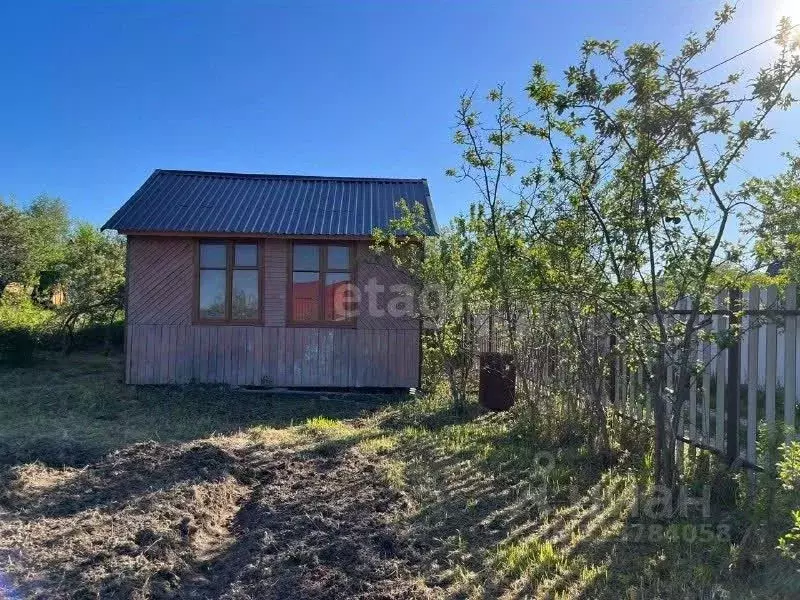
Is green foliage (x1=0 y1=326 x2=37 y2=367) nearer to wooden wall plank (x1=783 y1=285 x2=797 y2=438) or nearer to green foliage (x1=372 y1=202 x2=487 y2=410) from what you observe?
green foliage (x1=372 y1=202 x2=487 y2=410)

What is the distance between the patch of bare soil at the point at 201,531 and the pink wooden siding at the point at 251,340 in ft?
15.1

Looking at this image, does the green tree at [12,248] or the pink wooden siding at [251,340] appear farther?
the green tree at [12,248]

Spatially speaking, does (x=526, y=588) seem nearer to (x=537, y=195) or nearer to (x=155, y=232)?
(x=537, y=195)

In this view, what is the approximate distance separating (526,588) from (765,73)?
3646 mm

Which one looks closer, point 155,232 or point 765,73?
point 765,73

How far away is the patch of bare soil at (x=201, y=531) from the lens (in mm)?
3492

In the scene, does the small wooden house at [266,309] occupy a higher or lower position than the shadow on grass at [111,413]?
higher

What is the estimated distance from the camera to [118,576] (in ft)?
11.6

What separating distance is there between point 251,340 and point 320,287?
1.61 meters

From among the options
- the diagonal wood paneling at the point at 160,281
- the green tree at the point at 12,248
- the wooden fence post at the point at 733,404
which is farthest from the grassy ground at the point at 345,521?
the green tree at the point at 12,248

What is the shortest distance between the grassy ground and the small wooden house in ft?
9.82

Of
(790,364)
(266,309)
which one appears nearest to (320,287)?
(266,309)

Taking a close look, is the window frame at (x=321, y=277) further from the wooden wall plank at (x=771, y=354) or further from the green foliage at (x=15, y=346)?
the wooden wall plank at (x=771, y=354)

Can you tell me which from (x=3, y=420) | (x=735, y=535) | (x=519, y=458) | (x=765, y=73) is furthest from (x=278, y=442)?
(x=765, y=73)
